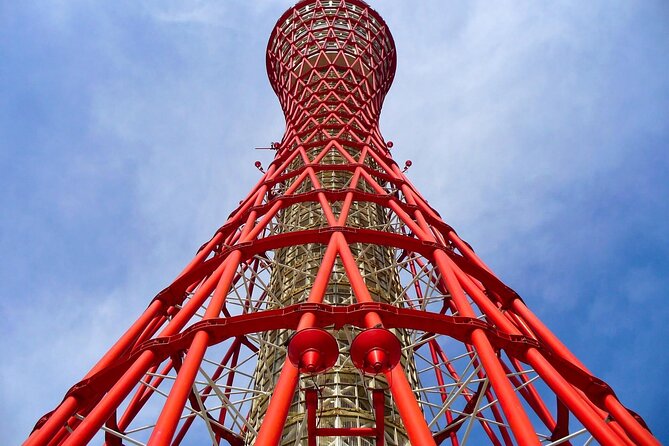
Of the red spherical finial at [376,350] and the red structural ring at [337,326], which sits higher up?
the red structural ring at [337,326]

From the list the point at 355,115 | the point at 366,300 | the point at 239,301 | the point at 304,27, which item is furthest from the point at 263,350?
the point at 304,27

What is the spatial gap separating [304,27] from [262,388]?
26229 mm

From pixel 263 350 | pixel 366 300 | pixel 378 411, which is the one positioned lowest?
pixel 378 411

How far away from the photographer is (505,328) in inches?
495

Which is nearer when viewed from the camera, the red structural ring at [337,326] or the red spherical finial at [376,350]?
the red spherical finial at [376,350]

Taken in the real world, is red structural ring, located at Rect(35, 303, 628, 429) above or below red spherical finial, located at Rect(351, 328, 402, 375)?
above

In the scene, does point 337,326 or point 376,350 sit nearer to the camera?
point 376,350

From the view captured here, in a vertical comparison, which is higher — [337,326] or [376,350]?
[337,326]

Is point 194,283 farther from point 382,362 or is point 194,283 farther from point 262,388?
point 382,362

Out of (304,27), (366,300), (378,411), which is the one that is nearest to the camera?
(378,411)

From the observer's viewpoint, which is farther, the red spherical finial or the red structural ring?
the red structural ring

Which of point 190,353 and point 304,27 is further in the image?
point 304,27

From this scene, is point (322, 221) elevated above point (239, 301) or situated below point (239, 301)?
above

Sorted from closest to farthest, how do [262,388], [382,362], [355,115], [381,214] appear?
[382,362], [262,388], [381,214], [355,115]
